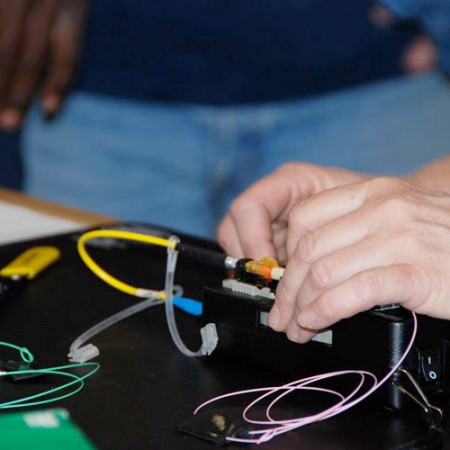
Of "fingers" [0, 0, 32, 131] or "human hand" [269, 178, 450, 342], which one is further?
"fingers" [0, 0, 32, 131]

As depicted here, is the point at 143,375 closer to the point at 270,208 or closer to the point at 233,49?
the point at 270,208

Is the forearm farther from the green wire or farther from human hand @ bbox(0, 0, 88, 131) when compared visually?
human hand @ bbox(0, 0, 88, 131)

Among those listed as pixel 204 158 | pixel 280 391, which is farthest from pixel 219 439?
pixel 204 158

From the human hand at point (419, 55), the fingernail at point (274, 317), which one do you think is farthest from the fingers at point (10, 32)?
the fingernail at point (274, 317)

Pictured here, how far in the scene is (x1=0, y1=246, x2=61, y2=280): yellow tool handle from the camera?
38.1 inches

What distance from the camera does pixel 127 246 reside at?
1.13 m

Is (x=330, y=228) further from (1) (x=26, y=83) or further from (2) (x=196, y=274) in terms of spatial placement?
(1) (x=26, y=83)

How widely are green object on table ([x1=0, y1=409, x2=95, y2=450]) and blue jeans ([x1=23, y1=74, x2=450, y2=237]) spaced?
1.11m

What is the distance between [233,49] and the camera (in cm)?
163

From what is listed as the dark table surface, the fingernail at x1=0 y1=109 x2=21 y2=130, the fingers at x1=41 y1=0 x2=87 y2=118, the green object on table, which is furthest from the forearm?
the fingernail at x1=0 y1=109 x2=21 y2=130

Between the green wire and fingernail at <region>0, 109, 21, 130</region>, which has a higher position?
fingernail at <region>0, 109, 21, 130</region>

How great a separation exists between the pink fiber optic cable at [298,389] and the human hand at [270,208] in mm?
233

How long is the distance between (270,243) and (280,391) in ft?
0.81

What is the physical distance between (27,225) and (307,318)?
0.62m
